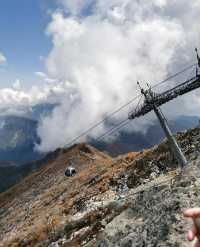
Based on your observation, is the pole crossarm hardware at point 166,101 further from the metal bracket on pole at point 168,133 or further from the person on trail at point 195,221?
the person on trail at point 195,221

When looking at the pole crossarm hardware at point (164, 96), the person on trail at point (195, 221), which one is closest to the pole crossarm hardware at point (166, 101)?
the pole crossarm hardware at point (164, 96)

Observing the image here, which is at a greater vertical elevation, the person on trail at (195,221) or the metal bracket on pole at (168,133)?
the metal bracket on pole at (168,133)

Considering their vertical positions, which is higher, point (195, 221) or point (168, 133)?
point (168, 133)

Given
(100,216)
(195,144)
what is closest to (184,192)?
(100,216)

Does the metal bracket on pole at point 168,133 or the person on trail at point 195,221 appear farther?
the metal bracket on pole at point 168,133

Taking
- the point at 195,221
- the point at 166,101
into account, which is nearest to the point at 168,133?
the point at 166,101

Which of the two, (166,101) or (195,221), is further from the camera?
(166,101)

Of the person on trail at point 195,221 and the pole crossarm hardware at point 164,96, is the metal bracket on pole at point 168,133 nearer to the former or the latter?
the pole crossarm hardware at point 164,96

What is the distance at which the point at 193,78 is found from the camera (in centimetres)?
3838

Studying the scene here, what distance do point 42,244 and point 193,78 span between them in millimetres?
23044

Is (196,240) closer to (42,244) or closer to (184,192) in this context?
(184,192)

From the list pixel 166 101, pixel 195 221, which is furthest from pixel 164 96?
pixel 195 221

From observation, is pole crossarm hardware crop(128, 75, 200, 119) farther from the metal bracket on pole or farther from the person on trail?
the person on trail

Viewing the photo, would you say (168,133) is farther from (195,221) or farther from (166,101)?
(195,221)
